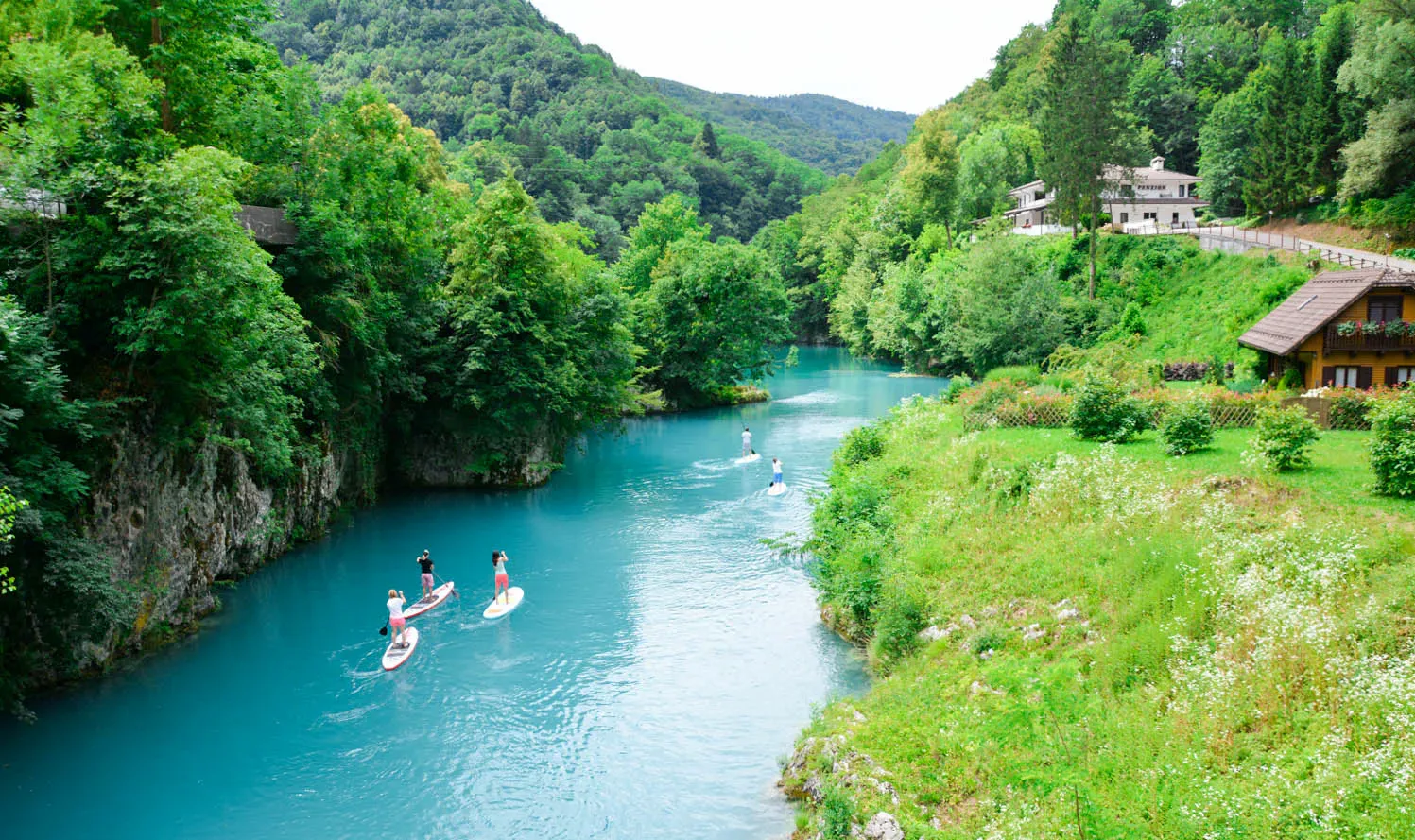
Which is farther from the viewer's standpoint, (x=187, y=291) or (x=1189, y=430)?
(x=1189, y=430)

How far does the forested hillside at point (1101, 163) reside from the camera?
49938 millimetres

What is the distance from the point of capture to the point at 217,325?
57.2 feet

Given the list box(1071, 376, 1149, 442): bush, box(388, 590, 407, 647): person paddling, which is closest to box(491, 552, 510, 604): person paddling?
box(388, 590, 407, 647): person paddling

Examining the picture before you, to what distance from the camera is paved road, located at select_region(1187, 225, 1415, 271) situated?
42.2m

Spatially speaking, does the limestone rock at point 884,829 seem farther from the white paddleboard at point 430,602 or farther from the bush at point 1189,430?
the white paddleboard at point 430,602

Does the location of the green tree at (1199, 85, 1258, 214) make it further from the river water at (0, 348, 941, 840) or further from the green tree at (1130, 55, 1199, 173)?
the river water at (0, 348, 941, 840)

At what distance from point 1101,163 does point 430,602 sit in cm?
5103

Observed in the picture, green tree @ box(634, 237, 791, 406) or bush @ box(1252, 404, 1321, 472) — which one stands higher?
green tree @ box(634, 237, 791, 406)

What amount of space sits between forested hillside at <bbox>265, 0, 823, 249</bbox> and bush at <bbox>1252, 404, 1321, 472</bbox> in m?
91.5

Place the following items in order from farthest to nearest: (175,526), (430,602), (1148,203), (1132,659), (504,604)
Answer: (1148,203) → (430,602) → (504,604) → (175,526) → (1132,659)

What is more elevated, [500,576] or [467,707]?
[500,576]

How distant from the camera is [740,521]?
2958 centimetres

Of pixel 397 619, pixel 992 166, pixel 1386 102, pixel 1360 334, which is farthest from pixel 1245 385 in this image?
pixel 992 166

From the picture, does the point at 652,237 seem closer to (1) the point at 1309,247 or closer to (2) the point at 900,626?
(1) the point at 1309,247
